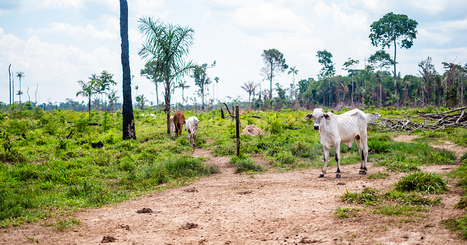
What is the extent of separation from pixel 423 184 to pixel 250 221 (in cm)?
301

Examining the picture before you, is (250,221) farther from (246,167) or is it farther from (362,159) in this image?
(362,159)

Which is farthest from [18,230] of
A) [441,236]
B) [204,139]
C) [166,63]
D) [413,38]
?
[413,38]

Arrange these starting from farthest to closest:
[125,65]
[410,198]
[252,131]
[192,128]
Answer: [252,131] → [125,65] → [192,128] → [410,198]

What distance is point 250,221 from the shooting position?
4934 millimetres

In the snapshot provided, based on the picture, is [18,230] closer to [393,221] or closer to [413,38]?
[393,221]

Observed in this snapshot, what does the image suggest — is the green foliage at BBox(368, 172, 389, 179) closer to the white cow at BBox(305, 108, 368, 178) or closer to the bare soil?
the bare soil

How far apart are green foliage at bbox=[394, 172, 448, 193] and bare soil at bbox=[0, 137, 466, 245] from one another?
8.1 inches

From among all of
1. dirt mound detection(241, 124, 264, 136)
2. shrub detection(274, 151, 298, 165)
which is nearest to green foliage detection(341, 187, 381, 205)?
shrub detection(274, 151, 298, 165)

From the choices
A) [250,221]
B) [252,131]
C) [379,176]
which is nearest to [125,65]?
[252,131]

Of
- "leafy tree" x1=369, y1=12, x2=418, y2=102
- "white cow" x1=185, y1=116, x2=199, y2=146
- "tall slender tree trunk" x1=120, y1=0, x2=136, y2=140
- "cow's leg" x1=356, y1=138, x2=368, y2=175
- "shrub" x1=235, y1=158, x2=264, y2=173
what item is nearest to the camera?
"cow's leg" x1=356, y1=138, x2=368, y2=175

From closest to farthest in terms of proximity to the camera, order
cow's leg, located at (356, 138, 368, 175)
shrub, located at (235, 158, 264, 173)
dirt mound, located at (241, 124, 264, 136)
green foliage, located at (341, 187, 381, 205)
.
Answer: green foliage, located at (341, 187, 381, 205), cow's leg, located at (356, 138, 368, 175), shrub, located at (235, 158, 264, 173), dirt mound, located at (241, 124, 264, 136)

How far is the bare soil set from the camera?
3979 millimetres

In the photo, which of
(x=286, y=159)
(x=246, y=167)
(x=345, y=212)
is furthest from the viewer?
(x=286, y=159)

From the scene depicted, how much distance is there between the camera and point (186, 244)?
13.6ft
